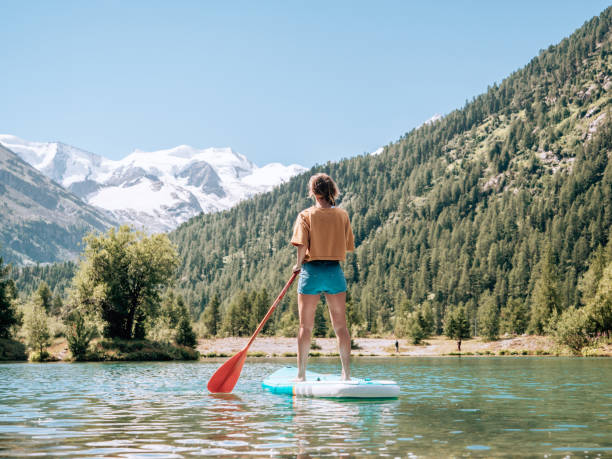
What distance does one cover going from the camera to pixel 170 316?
55.9m

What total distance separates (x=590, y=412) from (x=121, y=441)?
8.35 m

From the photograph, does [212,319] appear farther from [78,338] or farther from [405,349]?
[78,338]

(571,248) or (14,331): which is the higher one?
(571,248)

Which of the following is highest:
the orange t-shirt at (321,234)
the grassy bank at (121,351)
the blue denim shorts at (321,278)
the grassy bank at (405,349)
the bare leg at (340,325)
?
the orange t-shirt at (321,234)

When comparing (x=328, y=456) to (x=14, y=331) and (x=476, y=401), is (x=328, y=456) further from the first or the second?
(x=14, y=331)

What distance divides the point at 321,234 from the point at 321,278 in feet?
3.35

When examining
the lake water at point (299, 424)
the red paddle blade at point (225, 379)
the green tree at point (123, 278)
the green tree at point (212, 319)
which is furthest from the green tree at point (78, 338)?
the green tree at point (212, 319)

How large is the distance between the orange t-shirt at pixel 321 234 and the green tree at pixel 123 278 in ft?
132

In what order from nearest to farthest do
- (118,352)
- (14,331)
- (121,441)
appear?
(121,441) < (118,352) < (14,331)

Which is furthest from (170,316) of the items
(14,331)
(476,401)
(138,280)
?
(476,401)

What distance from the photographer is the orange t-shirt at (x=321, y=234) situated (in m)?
13.8

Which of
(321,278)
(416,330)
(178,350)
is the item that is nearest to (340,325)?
(321,278)

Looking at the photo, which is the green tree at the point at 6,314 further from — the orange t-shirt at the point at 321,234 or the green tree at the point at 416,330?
the green tree at the point at 416,330

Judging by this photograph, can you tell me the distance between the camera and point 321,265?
45.9 ft
